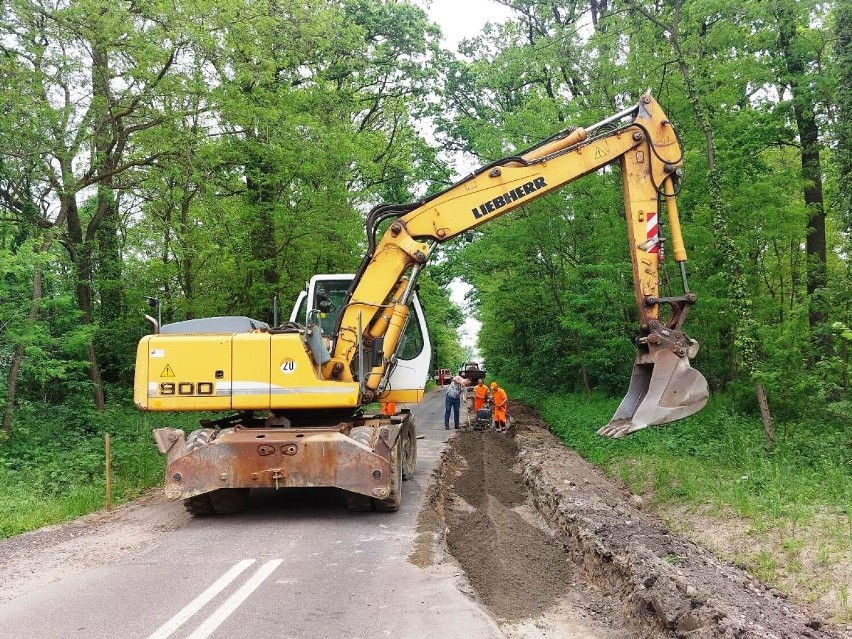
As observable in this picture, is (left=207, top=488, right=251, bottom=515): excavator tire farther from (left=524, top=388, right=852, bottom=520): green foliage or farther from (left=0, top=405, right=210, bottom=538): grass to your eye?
(left=524, top=388, right=852, bottom=520): green foliage

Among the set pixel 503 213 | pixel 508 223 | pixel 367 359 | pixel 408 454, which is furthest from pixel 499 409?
pixel 503 213

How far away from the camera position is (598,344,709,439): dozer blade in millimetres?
7672

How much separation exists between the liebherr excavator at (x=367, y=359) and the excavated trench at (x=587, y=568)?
1.23 meters

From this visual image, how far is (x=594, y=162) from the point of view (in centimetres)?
922

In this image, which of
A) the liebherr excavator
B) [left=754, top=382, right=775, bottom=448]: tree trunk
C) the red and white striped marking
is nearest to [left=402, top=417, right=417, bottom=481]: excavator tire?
the liebherr excavator

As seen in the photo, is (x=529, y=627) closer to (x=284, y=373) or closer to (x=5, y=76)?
(x=284, y=373)

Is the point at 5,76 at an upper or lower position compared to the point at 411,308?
upper

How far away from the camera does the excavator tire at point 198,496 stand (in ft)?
27.6

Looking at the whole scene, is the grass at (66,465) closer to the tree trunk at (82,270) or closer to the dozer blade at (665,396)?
the tree trunk at (82,270)

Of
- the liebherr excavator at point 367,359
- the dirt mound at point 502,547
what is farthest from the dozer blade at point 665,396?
the dirt mound at point 502,547

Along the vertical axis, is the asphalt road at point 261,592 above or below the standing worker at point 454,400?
below

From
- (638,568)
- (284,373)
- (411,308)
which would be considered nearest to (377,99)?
(411,308)

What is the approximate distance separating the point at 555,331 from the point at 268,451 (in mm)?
18319

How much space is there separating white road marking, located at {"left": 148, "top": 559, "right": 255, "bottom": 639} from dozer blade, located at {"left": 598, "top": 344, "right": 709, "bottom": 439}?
14.1 ft
